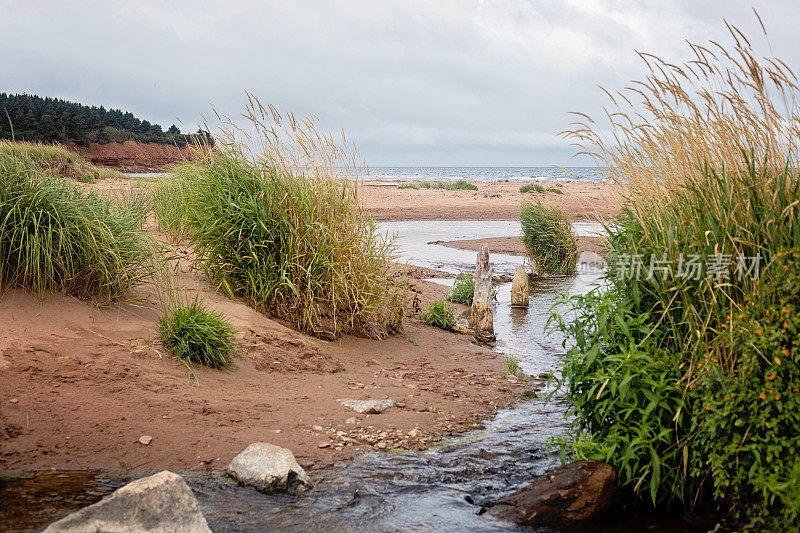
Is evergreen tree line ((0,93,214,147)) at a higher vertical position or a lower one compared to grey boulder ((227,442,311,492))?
higher

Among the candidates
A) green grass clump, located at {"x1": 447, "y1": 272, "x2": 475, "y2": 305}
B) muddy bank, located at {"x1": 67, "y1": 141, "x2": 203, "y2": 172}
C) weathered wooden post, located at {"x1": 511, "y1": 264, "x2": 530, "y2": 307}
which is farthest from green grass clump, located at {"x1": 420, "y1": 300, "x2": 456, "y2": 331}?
muddy bank, located at {"x1": 67, "y1": 141, "x2": 203, "y2": 172}

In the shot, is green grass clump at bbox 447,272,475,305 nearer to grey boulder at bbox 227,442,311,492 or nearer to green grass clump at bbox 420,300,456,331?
green grass clump at bbox 420,300,456,331

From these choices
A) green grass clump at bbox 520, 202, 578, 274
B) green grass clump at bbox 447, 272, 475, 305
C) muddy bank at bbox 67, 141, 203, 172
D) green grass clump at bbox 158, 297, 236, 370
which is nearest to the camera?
green grass clump at bbox 158, 297, 236, 370

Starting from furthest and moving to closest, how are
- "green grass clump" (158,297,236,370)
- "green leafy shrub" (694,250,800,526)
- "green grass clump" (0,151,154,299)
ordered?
"green grass clump" (158,297,236,370)
"green grass clump" (0,151,154,299)
"green leafy shrub" (694,250,800,526)

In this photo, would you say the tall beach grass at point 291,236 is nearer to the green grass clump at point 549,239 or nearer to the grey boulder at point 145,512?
the grey boulder at point 145,512

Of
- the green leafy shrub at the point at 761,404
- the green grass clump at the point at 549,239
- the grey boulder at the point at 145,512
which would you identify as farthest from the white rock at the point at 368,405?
the green grass clump at the point at 549,239

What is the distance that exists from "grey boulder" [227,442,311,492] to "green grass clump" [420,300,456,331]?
5169mm

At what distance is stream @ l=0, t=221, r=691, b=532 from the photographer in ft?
12.6

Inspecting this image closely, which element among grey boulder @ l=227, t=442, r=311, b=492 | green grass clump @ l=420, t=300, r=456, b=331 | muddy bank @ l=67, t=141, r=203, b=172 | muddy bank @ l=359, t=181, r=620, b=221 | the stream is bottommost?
the stream

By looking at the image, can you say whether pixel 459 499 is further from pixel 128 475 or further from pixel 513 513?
pixel 128 475

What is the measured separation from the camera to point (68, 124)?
38.3 meters

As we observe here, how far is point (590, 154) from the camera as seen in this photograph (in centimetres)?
473

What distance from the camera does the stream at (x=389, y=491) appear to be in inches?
151

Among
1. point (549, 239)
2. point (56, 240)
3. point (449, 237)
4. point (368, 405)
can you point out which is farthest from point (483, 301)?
point (449, 237)
